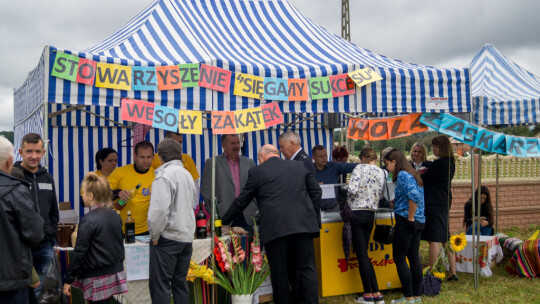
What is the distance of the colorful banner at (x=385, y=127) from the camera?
5934 millimetres

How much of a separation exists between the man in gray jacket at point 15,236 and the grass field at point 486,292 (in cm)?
333

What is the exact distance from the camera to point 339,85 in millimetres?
5277

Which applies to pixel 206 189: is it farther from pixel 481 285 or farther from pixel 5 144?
pixel 481 285

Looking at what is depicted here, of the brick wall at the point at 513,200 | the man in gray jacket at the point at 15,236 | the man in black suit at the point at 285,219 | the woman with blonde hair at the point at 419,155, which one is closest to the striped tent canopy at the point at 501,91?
the woman with blonde hair at the point at 419,155

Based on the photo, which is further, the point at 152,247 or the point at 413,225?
the point at 413,225

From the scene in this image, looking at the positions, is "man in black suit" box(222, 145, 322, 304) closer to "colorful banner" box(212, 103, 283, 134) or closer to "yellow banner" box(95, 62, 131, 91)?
"colorful banner" box(212, 103, 283, 134)

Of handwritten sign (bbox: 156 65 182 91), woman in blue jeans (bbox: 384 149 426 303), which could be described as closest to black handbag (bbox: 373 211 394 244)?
woman in blue jeans (bbox: 384 149 426 303)

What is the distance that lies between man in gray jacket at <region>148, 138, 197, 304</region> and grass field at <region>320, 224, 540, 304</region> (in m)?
2.04

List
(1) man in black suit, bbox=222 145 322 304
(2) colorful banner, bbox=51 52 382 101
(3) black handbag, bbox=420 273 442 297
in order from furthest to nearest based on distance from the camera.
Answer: (3) black handbag, bbox=420 273 442 297
(1) man in black suit, bbox=222 145 322 304
(2) colorful banner, bbox=51 52 382 101

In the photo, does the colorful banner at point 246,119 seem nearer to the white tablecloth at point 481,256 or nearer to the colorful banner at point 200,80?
the colorful banner at point 200,80

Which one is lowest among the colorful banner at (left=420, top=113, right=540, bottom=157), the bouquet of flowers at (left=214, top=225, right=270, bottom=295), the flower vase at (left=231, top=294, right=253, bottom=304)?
the flower vase at (left=231, top=294, right=253, bottom=304)

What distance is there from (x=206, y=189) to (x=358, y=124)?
7.49 ft

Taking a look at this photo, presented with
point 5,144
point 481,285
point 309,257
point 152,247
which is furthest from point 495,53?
point 5,144

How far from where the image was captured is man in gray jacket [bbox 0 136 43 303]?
2.88m
